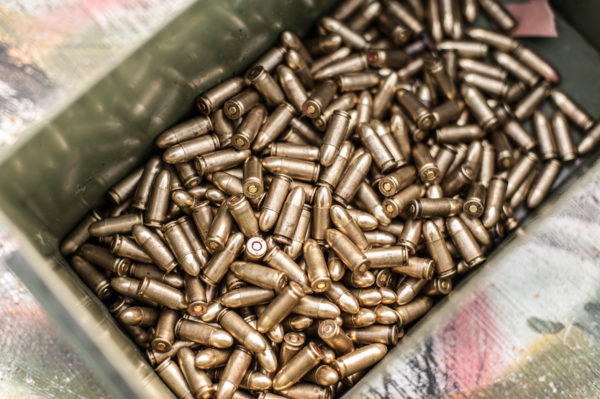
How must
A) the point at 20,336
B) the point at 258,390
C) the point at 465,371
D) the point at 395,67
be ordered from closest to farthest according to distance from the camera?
the point at 20,336 → the point at 465,371 → the point at 258,390 → the point at 395,67

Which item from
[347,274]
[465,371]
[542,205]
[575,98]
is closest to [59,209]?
[347,274]

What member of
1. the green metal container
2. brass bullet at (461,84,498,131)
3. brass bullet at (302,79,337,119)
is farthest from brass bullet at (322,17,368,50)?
brass bullet at (461,84,498,131)

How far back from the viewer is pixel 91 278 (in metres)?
3.32

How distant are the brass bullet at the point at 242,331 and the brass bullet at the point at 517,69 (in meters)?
3.03

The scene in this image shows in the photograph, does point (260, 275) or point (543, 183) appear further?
point (543, 183)

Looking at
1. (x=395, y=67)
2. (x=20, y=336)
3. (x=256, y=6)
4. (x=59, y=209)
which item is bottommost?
(x=395, y=67)

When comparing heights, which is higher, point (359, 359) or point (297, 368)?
point (297, 368)

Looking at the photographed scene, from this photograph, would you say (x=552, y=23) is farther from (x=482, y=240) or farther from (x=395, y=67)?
(x=482, y=240)

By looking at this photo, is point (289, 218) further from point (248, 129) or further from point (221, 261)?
point (248, 129)

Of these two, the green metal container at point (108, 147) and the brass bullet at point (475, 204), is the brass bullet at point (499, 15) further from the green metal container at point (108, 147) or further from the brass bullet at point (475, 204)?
the brass bullet at point (475, 204)

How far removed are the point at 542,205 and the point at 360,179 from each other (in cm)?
139

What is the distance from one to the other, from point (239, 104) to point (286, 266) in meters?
1.18

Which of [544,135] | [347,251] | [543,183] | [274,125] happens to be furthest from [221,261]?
[544,135]

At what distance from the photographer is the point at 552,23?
4.35m
